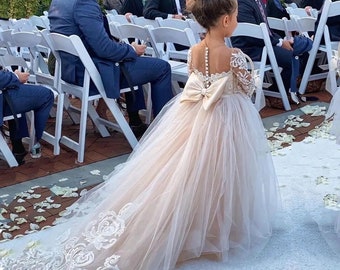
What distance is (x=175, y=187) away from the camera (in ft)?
9.84

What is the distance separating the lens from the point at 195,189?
2994 millimetres

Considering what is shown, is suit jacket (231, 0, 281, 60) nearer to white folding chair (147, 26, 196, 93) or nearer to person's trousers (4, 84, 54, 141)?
white folding chair (147, 26, 196, 93)

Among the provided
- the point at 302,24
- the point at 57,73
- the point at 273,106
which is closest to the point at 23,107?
the point at 57,73

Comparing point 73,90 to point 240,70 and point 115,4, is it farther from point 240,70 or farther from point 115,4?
point 115,4

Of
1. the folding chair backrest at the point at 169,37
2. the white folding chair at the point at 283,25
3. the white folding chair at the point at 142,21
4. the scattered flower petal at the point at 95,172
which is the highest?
the folding chair backrest at the point at 169,37

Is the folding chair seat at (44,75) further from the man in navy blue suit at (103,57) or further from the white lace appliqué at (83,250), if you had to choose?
the white lace appliqué at (83,250)

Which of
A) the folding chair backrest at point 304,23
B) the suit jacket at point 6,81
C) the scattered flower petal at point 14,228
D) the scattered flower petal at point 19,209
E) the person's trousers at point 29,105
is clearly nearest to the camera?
the scattered flower petal at point 14,228

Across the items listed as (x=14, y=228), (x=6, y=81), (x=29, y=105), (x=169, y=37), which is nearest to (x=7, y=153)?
(x=29, y=105)

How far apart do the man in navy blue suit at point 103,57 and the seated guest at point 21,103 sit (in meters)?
0.32

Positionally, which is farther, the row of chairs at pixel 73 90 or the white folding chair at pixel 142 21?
the white folding chair at pixel 142 21

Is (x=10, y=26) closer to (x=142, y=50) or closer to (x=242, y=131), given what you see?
(x=142, y=50)

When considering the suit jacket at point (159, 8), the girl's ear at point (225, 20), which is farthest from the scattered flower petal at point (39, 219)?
the suit jacket at point (159, 8)

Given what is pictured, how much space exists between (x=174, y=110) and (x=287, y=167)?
4.64ft

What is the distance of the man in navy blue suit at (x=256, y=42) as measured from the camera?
575 cm
